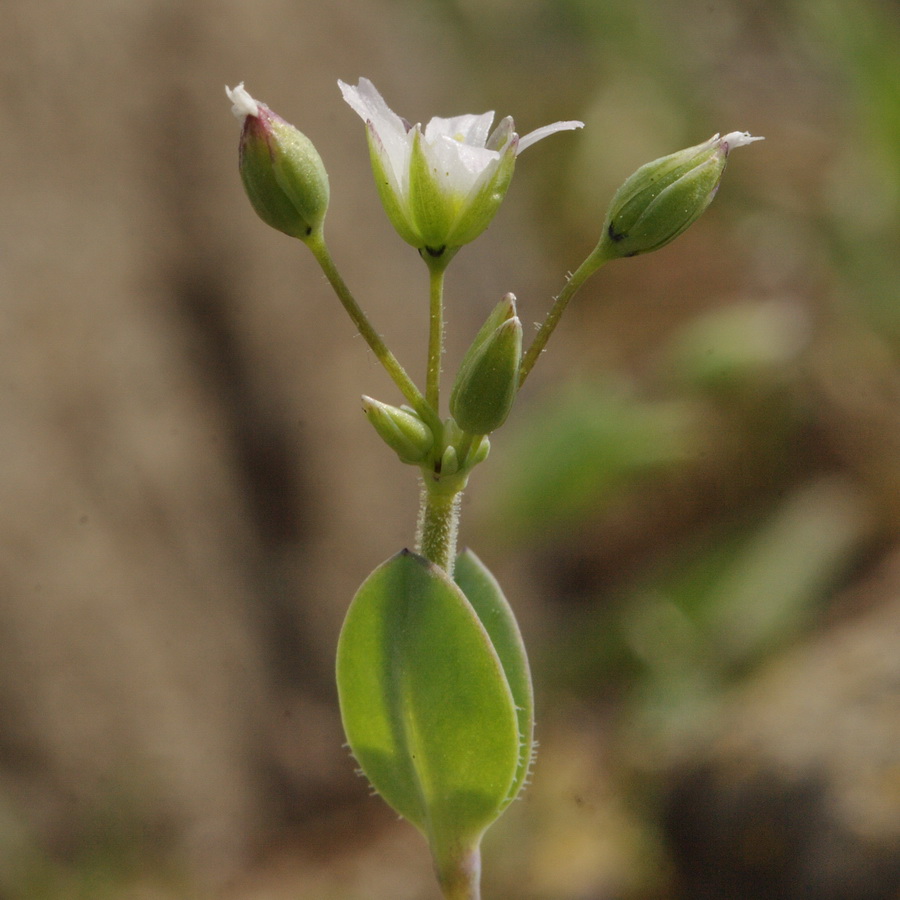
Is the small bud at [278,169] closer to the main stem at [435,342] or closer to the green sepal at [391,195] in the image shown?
the green sepal at [391,195]

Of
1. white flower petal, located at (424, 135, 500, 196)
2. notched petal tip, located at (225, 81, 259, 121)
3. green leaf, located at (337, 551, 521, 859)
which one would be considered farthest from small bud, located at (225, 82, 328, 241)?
green leaf, located at (337, 551, 521, 859)

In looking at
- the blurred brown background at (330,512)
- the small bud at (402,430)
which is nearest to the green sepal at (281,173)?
the small bud at (402,430)

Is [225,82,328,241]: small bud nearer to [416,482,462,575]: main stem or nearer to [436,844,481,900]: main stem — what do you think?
[416,482,462,575]: main stem

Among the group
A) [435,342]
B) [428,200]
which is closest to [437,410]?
[435,342]

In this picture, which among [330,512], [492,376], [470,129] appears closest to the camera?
[492,376]

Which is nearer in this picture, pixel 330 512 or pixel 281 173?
pixel 281 173

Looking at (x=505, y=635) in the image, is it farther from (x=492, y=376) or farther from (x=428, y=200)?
(x=428, y=200)

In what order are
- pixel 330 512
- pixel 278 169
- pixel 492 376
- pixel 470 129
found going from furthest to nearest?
pixel 330 512, pixel 470 129, pixel 278 169, pixel 492 376
